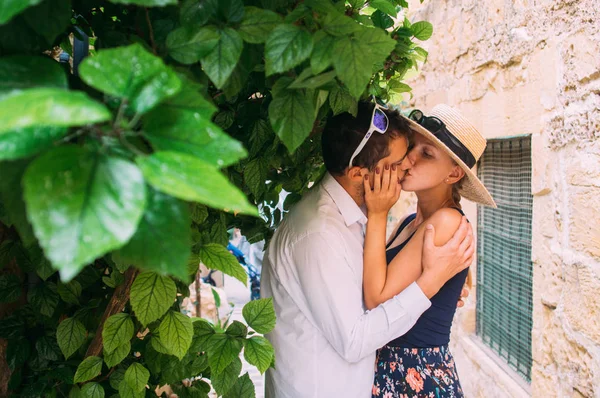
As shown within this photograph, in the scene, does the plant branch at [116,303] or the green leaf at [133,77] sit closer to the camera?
the green leaf at [133,77]

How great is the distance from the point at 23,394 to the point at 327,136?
1179mm

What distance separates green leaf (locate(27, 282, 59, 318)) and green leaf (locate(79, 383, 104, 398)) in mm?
236

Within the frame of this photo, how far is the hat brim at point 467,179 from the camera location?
6.41 feet

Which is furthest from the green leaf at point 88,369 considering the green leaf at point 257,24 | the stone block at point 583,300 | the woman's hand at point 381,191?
the stone block at point 583,300

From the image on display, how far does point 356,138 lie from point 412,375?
92 centimetres

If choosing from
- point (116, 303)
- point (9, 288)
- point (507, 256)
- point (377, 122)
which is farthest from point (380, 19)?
point (507, 256)

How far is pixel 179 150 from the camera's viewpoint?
526mm

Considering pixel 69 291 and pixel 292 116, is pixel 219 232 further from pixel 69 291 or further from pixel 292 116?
pixel 292 116

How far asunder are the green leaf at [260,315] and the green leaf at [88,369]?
0.36 metres

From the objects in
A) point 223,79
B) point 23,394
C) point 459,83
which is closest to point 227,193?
point 223,79

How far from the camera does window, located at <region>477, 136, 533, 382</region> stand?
10.5 ft

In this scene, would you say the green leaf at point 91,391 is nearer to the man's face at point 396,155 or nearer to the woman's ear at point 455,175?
the man's face at point 396,155

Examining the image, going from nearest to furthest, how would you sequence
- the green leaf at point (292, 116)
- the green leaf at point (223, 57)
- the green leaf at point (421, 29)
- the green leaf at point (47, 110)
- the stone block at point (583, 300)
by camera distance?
the green leaf at point (47, 110) < the green leaf at point (223, 57) < the green leaf at point (292, 116) < the green leaf at point (421, 29) < the stone block at point (583, 300)

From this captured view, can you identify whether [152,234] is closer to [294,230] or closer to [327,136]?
[294,230]
